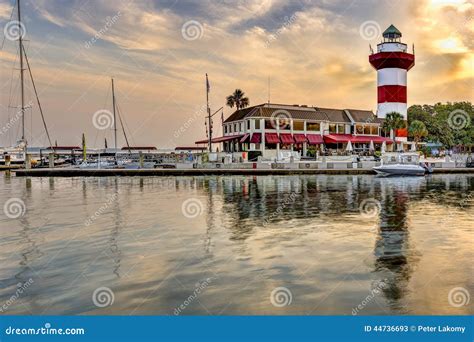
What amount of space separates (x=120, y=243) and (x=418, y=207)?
15.7 meters

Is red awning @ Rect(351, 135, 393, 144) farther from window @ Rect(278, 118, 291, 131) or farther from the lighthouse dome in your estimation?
the lighthouse dome

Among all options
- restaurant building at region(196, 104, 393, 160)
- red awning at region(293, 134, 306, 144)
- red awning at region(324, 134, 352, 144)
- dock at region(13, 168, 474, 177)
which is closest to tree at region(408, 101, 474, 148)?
restaurant building at region(196, 104, 393, 160)

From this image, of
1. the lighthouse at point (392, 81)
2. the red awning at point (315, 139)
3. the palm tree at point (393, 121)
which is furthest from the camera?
the lighthouse at point (392, 81)

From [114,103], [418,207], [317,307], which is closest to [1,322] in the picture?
[317,307]

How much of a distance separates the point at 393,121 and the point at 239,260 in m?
59.2

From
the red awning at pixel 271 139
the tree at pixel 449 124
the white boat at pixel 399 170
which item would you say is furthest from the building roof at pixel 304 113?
the tree at pixel 449 124

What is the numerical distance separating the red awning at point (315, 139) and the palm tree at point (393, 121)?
11166mm

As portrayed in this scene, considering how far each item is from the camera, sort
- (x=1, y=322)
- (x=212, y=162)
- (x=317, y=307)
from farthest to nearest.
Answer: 1. (x=212, y=162)
2. (x=317, y=307)
3. (x=1, y=322)

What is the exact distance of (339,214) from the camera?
19.5 m

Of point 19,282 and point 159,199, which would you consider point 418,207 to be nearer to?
point 159,199

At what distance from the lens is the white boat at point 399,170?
155ft

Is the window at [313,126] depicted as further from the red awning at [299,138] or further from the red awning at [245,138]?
the red awning at [245,138]

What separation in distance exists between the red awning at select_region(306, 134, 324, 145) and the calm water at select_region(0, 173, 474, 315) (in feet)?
132

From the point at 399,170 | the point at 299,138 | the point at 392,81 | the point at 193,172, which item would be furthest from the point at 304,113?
the point at 193,172
